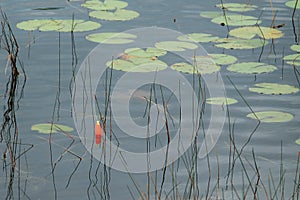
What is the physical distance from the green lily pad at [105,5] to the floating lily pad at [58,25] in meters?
0.36

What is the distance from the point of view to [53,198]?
3.27 m

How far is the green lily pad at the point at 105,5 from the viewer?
5.55 metres

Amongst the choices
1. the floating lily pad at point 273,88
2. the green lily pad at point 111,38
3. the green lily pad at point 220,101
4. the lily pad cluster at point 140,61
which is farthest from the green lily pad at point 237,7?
the green lily pad at point 220,101

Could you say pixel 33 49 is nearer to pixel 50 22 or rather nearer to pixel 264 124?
pixel 50 22

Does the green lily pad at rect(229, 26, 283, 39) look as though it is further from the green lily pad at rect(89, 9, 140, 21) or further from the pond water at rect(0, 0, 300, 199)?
the green lily pad at rect(89, 9, 140, 21)

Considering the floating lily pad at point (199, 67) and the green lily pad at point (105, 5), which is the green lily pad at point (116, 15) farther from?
the floating lily pad at point (199, 67)

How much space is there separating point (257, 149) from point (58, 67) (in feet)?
4.60

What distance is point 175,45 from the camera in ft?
16.0

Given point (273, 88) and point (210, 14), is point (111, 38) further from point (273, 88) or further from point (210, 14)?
point (273, 88)

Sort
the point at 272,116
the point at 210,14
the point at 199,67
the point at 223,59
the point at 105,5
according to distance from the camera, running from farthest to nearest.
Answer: the point at 105,5
the point at 210,14
the point at 223,59
the point at 199,67
the point at 272,116

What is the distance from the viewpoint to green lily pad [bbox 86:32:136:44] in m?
4.89

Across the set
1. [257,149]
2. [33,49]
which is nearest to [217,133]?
[257,149]

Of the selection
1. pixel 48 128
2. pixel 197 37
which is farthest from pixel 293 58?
pixel 48 128

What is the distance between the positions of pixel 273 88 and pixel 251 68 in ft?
0.91
